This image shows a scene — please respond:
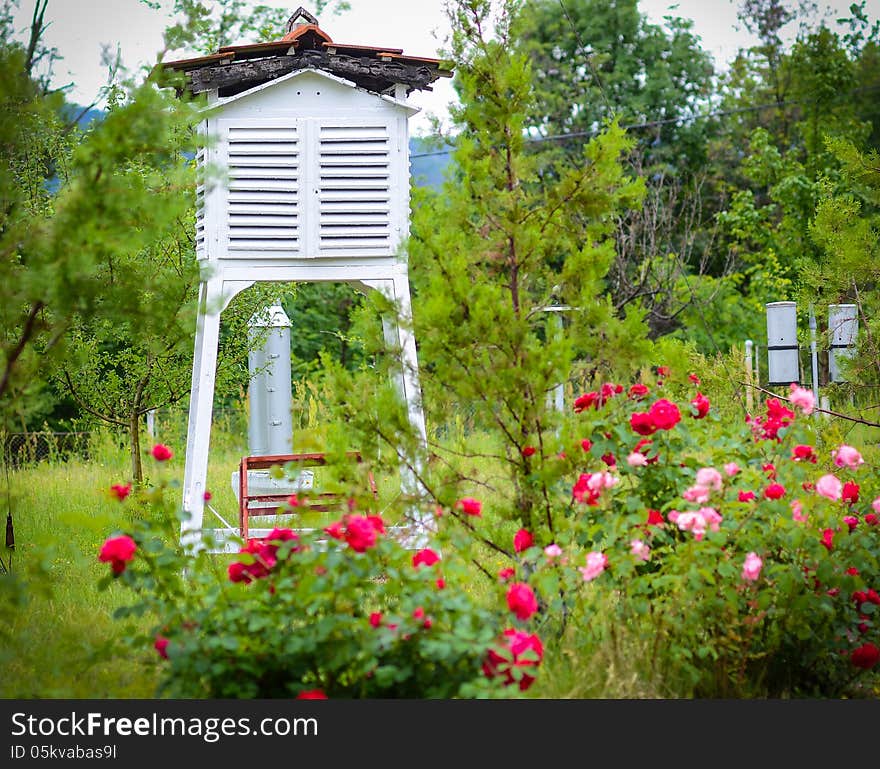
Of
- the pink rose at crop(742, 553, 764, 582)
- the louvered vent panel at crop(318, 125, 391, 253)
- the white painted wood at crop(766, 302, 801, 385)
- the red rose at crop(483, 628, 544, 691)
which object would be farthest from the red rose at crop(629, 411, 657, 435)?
the white painted wood at crop(766, 302, 801, 385)

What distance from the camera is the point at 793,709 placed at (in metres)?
3.21

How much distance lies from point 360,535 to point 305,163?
3825 mm

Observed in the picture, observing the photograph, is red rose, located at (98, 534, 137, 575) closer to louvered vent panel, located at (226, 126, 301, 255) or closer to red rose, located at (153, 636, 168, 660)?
red rose, located at (153, 636, 168, 660)

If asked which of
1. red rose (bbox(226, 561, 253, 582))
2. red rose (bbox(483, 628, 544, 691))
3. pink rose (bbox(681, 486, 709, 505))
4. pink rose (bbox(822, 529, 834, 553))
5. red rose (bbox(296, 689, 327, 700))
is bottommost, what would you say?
red rose (bbox(296, 689, 327, 700))

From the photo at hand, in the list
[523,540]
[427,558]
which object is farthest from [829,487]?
[427,558]

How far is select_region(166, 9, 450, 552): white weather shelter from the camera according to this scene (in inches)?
244

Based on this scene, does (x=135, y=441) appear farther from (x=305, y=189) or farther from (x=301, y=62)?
(x=301, y=62)

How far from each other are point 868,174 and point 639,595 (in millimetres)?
3380

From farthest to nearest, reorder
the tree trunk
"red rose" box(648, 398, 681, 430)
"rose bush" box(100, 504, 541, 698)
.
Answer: the tree trunk, "red rose" box(648, 398, 681, 430), "rose bush" box(100, 504, 541, 698)

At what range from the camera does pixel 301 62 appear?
6.22 meters

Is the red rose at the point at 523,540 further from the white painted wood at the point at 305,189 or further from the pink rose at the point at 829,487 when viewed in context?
the white painted wood at the point at 305,189

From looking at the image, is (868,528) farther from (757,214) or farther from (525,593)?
(757,214)

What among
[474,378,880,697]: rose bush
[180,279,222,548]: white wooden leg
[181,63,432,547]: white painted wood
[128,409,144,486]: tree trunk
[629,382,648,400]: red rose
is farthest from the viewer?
[128,409,144,486]: tree trunk

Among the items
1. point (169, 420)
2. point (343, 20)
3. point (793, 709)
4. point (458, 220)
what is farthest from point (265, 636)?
point (343, 20)
